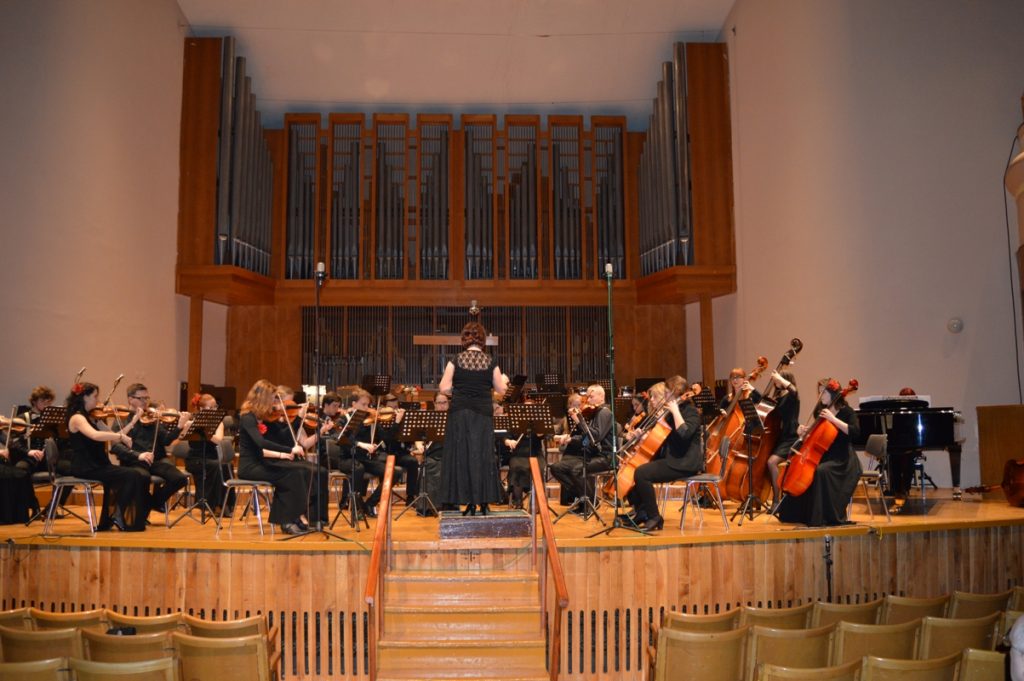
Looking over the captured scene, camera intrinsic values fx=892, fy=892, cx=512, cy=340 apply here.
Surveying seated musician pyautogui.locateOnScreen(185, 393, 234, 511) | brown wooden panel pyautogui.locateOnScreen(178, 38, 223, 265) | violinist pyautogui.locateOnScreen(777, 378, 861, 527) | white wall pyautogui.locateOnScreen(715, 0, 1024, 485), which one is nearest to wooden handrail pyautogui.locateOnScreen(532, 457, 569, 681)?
violinist pyautogui.locateOnScreen(777, 378, 861, 527)

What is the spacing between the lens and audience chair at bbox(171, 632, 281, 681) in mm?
4324

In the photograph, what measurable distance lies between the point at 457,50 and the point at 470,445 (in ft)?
29.9

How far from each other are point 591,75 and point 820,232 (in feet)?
18.3

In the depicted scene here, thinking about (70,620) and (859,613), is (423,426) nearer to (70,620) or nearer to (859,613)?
(70,620)

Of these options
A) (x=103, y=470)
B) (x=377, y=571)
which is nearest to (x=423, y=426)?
(x=377, y=571)

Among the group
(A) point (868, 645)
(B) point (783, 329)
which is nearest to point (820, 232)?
(B) point (783, 329)

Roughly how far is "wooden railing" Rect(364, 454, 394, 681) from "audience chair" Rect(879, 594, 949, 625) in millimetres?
2890

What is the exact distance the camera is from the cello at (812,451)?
7055 mm

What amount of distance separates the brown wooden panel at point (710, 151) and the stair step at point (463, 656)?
885cm

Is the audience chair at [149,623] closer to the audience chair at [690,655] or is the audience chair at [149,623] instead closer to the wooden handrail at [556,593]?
the wooden handrail at [556,593]

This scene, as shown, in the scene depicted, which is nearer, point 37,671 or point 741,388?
point 37,671

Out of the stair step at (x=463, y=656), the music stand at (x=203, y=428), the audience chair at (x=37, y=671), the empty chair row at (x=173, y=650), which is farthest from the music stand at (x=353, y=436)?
the audience chair at (x=37, y=671)

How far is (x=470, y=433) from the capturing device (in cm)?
668

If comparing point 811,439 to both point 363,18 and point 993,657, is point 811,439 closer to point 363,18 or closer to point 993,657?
point 993,657
